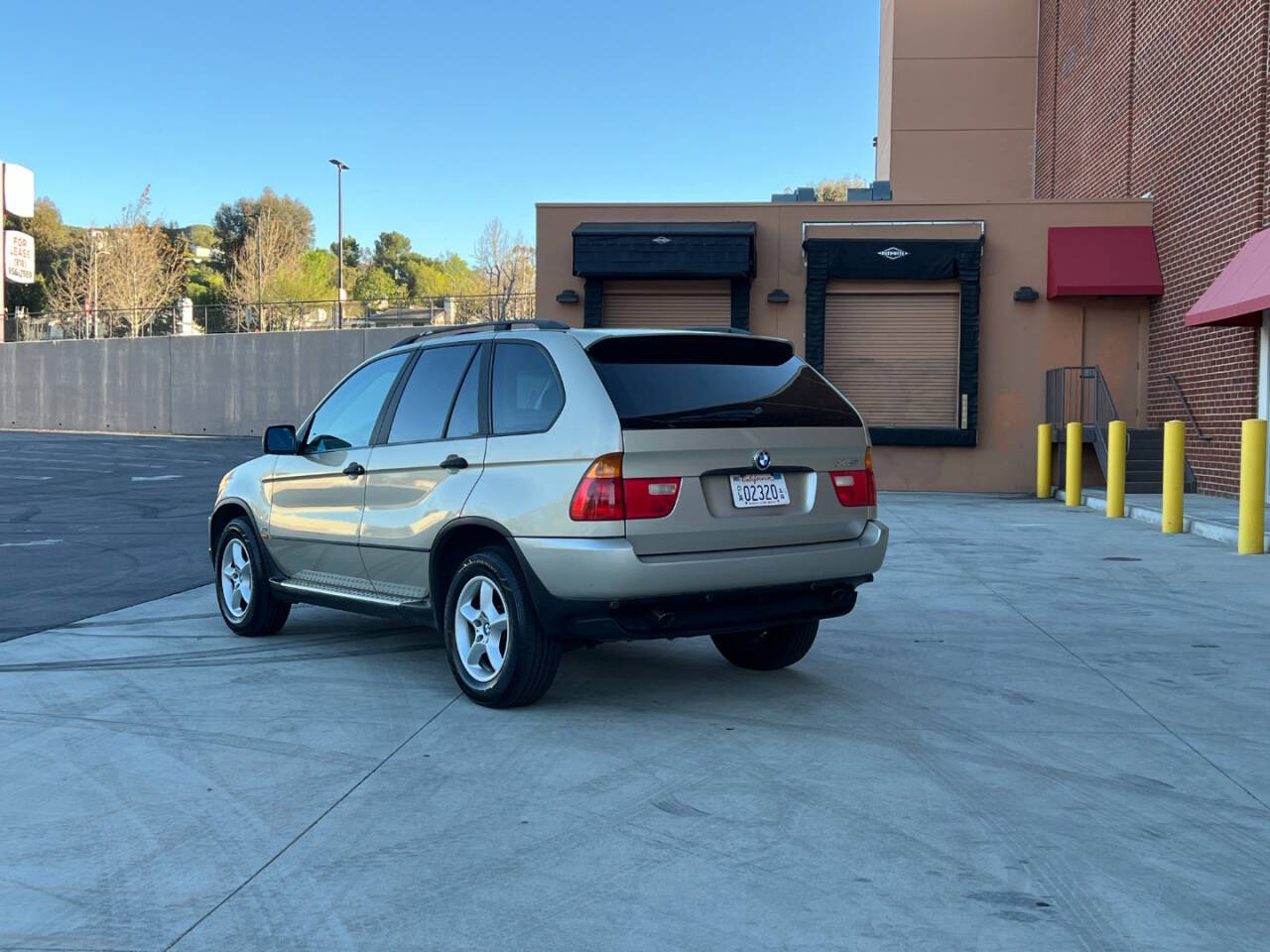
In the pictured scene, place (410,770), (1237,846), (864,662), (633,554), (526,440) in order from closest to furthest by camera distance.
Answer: (1237,846)
(410,770)
(633,554)
(526,440)
(864,662)

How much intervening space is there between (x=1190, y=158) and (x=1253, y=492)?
1002cm

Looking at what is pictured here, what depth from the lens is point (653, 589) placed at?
207 inches

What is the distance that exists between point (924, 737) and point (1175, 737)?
3.51 ft

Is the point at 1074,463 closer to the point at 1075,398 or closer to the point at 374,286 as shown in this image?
the point at 1075,398

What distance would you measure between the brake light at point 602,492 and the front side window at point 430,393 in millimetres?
1220

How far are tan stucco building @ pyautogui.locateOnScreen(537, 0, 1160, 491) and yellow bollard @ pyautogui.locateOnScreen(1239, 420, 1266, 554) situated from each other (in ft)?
33.7

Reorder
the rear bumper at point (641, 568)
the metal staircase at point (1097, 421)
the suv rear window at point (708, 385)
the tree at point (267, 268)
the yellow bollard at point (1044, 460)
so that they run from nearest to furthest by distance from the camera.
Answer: the rear bumper at point (641, 568) < the suv rear window at point (708, 385) < the metal staircase at point (1097, 421) < the yellow bollard at point (1044, 460) < the tree at point (267, 268)

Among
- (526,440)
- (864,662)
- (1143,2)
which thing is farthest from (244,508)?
(1143,2)

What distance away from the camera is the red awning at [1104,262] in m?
21.7

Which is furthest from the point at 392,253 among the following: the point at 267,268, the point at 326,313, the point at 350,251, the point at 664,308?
the point at 664,308

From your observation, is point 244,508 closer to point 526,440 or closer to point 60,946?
point 526,440

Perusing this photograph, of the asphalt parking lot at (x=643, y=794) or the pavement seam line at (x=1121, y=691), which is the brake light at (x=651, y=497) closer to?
the asphalt parking lot at (x=643, y=794)

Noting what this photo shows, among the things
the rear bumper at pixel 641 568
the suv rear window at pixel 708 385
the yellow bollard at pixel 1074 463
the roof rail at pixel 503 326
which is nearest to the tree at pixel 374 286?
the yellow bollard at pixel 1074 463

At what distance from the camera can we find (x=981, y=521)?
52.7 ft
